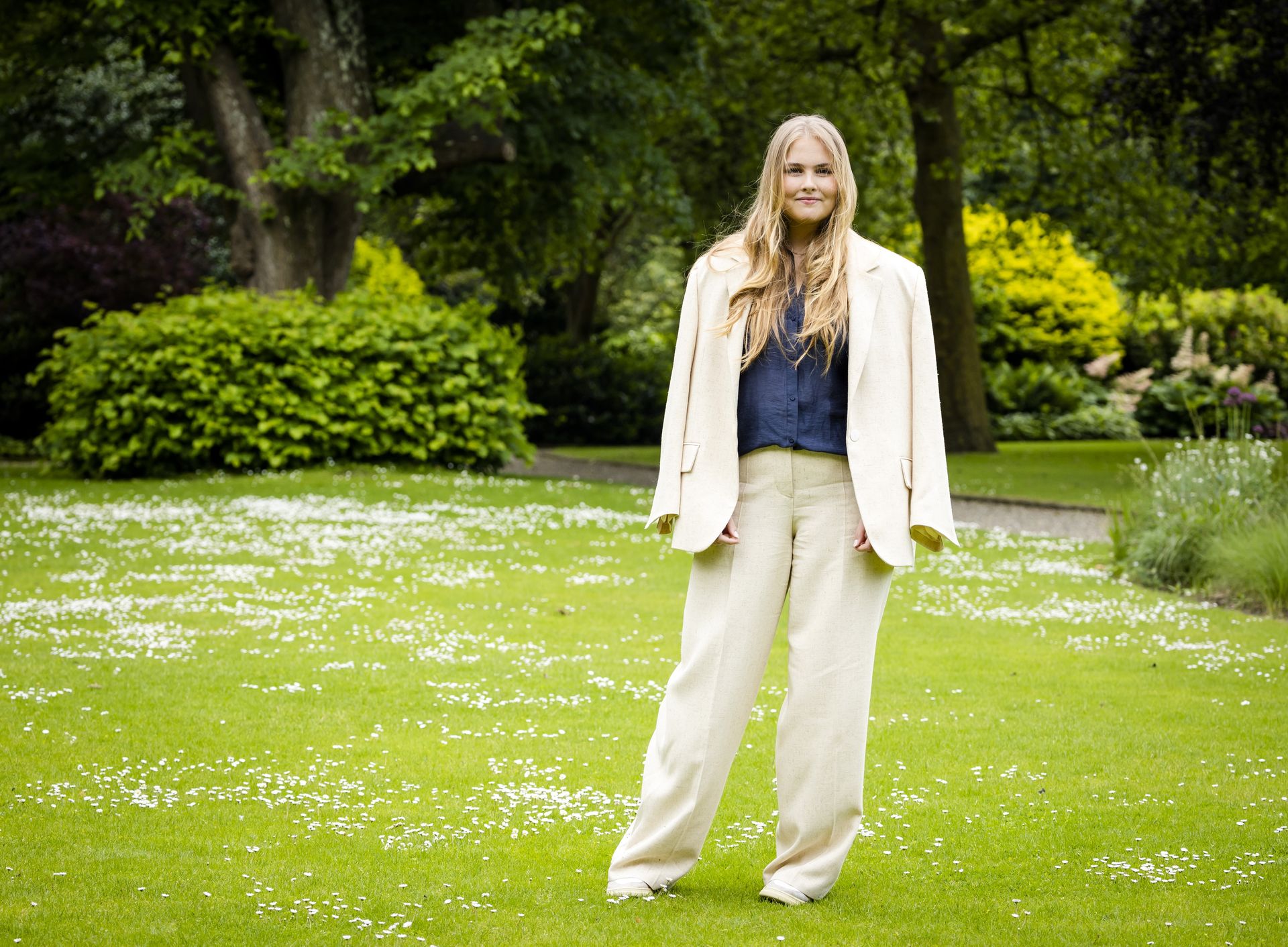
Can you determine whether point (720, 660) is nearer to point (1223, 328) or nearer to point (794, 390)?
point (794, 390)

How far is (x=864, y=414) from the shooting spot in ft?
12.5

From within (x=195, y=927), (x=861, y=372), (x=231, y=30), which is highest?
(x=231, y=30)

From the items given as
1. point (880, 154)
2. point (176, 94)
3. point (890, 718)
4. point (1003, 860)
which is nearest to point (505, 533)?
point (890, 718)

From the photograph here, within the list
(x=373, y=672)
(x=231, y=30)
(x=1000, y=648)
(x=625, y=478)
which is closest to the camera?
(x=373, y=672)

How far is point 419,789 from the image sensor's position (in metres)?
5.15

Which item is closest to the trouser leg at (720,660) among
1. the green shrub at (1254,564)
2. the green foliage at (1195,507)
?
the green shrub at (1254,564)

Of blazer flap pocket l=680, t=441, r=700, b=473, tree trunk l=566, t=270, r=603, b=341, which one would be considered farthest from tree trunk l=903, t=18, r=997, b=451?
blazer flap pocket l=680, t=441, r=700, b=473

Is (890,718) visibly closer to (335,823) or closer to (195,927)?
(335,823)

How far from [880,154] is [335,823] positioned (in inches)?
1030

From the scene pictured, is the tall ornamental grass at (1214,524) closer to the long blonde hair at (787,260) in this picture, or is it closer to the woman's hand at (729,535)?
the long blonde hair at (787,260)

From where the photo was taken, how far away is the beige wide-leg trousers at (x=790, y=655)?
150 inches

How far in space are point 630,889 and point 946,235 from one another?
20295 mm

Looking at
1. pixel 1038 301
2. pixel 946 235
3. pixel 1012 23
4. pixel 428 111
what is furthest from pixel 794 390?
pixel 1038 301

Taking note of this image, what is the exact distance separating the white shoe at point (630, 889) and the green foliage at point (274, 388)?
46.3 ft
